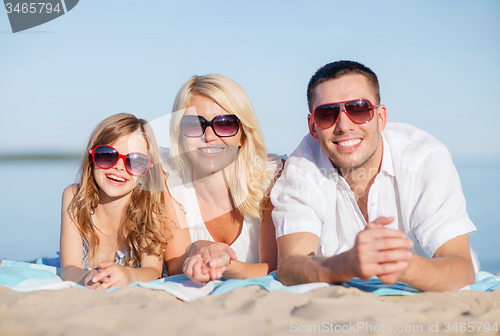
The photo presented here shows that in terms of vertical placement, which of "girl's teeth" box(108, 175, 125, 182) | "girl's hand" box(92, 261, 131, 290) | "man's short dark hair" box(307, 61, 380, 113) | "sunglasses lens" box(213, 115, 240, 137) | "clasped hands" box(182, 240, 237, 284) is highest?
"man's short dark hair" box(307, 61, 380, 113)

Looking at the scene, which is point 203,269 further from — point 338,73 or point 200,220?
point 338,73

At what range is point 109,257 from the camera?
11.9 ft

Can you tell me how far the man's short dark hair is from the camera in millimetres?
3150

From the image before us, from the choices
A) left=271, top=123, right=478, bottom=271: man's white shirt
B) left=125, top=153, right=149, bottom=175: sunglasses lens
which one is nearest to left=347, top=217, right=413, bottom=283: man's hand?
left=271, top=123, right=478, bottom=271: man's white shirt

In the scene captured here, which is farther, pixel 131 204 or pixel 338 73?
pixel 131 204

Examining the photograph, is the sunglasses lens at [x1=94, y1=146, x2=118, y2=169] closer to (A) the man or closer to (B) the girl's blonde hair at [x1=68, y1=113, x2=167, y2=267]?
(B) the girl's blonde hair at [x1=68, y1=113, x2=167, y2=267]

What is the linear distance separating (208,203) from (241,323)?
6.67ft

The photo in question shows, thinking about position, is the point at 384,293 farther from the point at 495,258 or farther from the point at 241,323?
the point at 495,258

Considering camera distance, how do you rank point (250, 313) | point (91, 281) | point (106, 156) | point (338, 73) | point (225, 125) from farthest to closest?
point (225, 125) < point (106, 156) < point (338, 73) < point (91, 281) < point (250, 313)

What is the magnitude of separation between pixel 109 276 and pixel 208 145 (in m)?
1.36

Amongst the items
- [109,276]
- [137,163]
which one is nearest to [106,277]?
[109,276]

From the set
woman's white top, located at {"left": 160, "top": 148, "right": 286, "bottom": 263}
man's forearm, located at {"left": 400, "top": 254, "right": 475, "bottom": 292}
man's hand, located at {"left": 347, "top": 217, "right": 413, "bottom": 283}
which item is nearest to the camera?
man's hand, located at {"left": 347, "top": 217, "right": 413, "bottom": 283}

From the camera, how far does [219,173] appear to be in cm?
376

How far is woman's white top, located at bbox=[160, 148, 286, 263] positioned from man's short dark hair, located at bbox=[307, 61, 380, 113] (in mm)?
845
